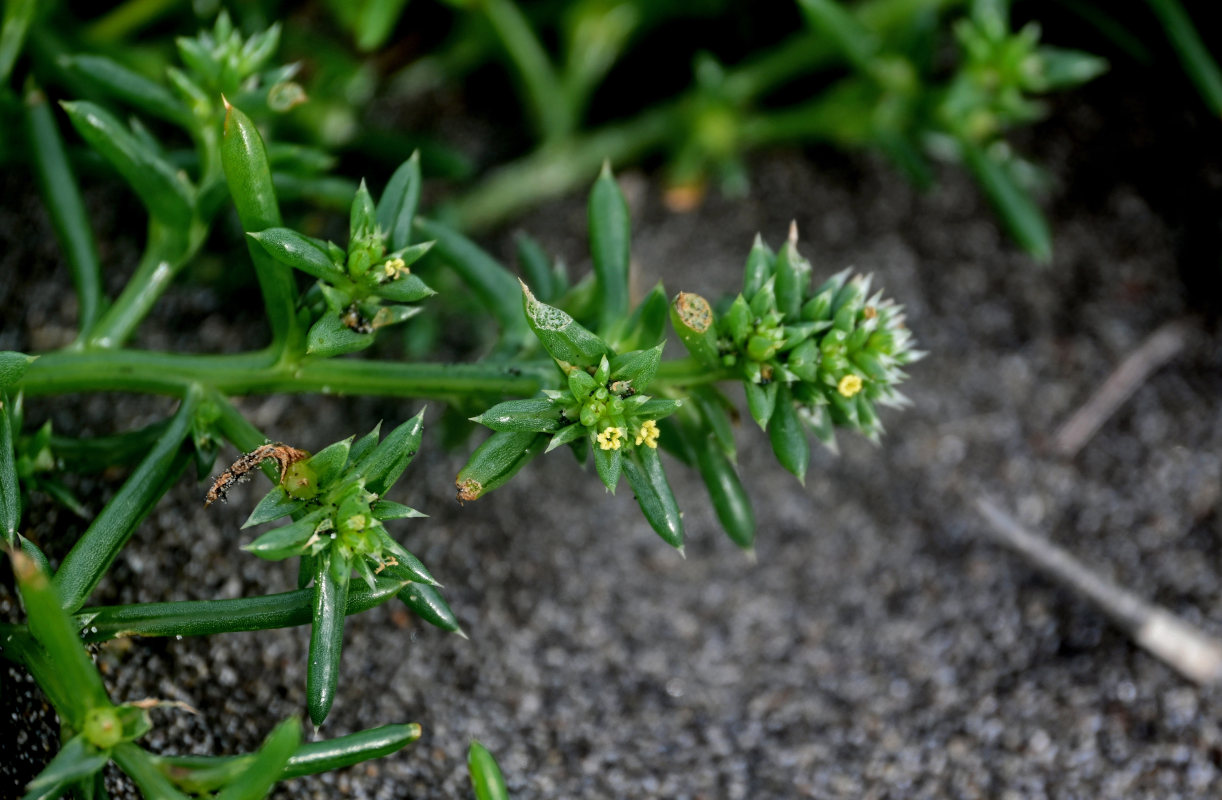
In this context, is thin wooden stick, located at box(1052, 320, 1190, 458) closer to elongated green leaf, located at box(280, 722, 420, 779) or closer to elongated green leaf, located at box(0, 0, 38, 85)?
elongated green leaf, located at box(280, 722, 420, 779)

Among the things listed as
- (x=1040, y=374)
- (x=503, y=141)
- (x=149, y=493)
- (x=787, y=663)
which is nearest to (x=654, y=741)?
(x=787, y=663)

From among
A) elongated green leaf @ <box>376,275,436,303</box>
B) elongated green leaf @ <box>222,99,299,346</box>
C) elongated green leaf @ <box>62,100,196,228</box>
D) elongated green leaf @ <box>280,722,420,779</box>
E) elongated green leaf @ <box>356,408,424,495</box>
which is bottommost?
elongated green leaf @ <box>280,722,420,779</box>

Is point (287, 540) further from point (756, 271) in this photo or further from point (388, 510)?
point (756, 271)

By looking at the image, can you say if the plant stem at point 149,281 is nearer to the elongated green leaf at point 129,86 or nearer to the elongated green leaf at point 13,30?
the elongated green leaf at point 129,86

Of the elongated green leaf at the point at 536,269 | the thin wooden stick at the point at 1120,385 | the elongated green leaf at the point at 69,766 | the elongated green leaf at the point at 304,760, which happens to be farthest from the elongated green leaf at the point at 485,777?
the thin wooden stick at the point at 1120,385

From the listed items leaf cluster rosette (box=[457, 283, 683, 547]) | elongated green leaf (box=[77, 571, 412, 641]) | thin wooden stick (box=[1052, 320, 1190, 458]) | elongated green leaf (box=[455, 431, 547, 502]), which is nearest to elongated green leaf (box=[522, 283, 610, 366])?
leaf cluster rosette (box=[457, 283, 683, 547])

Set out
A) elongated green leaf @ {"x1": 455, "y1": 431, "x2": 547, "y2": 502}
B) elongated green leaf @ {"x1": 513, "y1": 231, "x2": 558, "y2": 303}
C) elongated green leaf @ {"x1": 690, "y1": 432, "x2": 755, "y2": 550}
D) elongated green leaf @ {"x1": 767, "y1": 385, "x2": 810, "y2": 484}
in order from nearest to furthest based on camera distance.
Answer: elongated green leaf @ {"x1": 455, "y1": 431, "x2": 547, "y2": 502} → elongated green leaf @ {"x1": 767, "y1": 385, "x2": 810, "y2": 484} → elongated green leaf @ {"x1": 690, "y1": 432, "x2": 755, "y2": 550} → elongated green leaf @ {"x1": 513, "y1": 231, "x2": 558, "y2": 303}

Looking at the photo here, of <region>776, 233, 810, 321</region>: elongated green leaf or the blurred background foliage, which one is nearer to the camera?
<region>776, 233, 810, 321</region>: elongated green leaf
